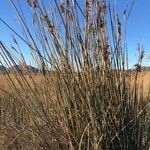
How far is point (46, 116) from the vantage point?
123 inches

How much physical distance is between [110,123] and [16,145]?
4.43 ft

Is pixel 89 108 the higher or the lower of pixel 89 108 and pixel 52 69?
the lower

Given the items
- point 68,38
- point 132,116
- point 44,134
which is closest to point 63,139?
point 44,134

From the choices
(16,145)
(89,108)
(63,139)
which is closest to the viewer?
(89,108)

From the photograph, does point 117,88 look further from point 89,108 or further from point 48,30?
point 48,30

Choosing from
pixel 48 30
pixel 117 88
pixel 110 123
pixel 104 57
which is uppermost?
Result: pixel 48 30

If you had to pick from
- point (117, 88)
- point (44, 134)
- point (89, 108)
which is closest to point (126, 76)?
point (117, 88)

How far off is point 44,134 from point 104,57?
2.37 feet

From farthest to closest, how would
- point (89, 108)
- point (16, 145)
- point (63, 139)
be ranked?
point (16, 145), point (63, 139), point (89, 108)

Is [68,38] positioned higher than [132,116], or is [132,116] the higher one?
[68,38]

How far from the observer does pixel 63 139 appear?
3074 mm

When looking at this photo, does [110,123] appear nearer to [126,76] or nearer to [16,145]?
[126,76]

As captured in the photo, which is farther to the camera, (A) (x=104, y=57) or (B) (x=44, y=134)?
(B) (x=44, y=134)

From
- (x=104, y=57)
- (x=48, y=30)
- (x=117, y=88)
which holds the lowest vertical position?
(x=117, y=88)
